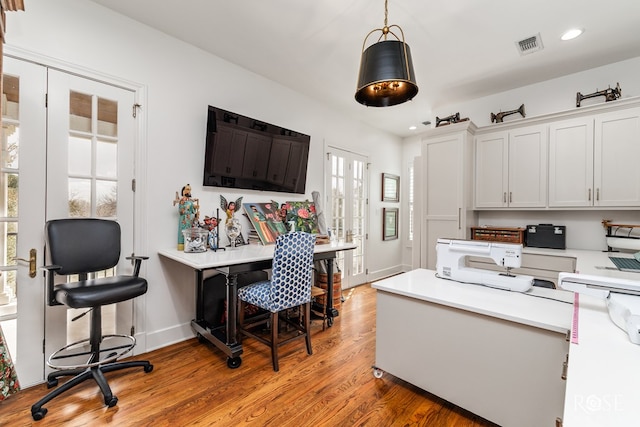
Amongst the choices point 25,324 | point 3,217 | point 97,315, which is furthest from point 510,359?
point 3,217

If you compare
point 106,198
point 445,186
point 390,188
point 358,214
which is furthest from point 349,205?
point 106,198

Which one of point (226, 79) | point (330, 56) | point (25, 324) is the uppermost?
point (330, 56)

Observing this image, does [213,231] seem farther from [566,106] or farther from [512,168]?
[566,106]

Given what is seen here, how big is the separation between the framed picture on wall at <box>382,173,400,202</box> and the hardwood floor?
327 centimetres

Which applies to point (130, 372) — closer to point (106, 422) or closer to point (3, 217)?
point (106, 422)

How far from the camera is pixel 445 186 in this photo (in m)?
3.73

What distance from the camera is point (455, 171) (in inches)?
144

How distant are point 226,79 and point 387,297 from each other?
8.76ft

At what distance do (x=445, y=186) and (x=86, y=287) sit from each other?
3.72 m

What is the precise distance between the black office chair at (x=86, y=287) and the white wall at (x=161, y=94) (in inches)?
14.1

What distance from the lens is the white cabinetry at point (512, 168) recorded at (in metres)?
3.32

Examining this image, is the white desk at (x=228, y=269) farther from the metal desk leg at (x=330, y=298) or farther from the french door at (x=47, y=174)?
the french door at (x=47, y=174)

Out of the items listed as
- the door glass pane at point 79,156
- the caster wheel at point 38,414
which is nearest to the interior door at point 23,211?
the door glass pane at point 79,156

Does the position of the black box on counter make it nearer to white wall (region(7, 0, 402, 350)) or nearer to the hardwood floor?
the hardwood floor
